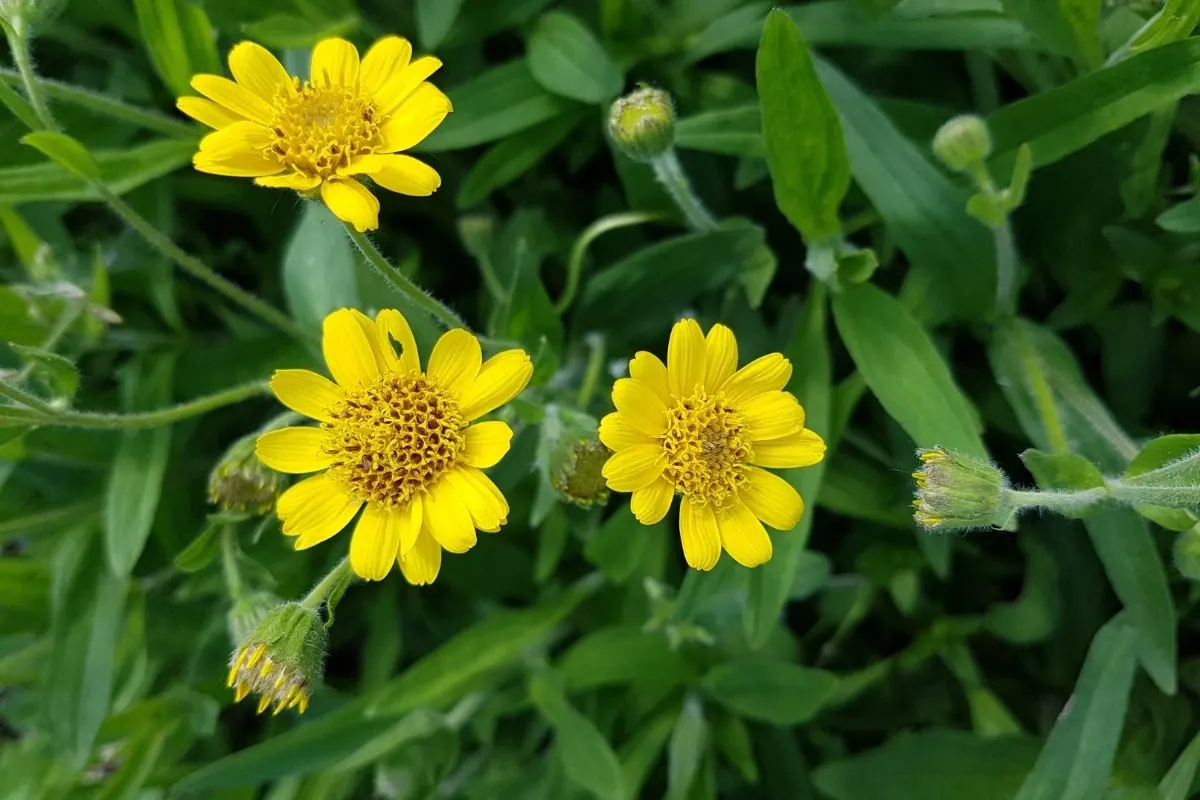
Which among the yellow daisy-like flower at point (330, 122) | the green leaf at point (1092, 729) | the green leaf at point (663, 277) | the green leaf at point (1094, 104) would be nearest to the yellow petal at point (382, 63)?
the yellow daisy-like flower at point (330, 122)

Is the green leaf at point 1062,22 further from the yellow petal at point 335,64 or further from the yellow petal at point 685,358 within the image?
the yellow petal at point 335,64

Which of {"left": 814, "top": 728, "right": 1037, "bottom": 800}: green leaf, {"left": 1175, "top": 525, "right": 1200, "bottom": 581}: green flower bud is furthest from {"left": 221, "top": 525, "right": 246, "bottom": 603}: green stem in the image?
{"left": 1175, "top": 525, "right": 1200, "bottom": 581}: green flower bud

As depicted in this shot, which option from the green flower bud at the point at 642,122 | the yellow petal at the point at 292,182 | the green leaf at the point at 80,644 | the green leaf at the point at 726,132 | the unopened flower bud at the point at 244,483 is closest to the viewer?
the yellow petal at the point at 292,182

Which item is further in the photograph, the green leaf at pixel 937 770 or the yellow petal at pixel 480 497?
the green leaf at pixel 937 770

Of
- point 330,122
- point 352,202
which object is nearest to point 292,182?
point 352,202

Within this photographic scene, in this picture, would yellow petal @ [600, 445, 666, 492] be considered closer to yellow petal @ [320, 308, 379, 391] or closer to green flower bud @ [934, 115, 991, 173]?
yellow petal @ [320, 308, 379, 391]
